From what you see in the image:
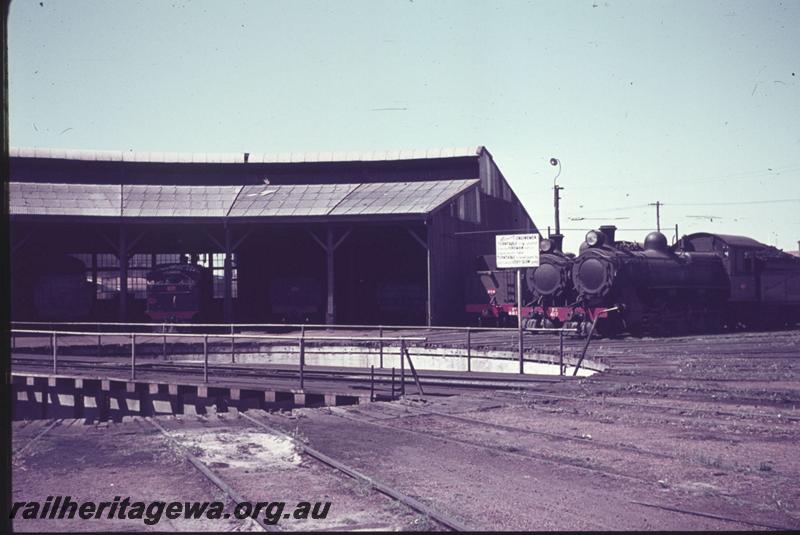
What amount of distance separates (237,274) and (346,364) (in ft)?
53.3

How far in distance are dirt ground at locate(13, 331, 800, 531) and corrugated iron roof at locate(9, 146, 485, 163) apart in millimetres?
25067

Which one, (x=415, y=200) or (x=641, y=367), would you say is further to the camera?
(x=415, y=200)

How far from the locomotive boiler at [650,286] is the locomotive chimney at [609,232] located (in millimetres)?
83

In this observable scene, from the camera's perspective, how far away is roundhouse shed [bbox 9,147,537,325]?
110 ft

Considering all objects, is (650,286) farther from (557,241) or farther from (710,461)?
(710,461)

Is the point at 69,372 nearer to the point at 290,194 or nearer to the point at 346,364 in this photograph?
the point at 346,364

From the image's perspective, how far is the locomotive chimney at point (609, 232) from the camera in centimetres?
2823

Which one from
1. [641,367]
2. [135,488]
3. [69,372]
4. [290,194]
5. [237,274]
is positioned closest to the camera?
[135,488]

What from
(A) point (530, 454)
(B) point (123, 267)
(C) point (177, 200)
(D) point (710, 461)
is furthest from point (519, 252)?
(C) point (177, 200)

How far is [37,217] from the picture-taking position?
102ft

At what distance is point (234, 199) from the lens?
35.7 metres

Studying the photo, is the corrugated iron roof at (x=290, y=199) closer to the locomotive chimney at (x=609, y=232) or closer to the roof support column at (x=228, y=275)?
the roof support column at (x=228, y=275)

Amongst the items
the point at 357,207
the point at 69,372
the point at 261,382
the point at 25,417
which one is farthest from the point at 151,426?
the point at 357,207

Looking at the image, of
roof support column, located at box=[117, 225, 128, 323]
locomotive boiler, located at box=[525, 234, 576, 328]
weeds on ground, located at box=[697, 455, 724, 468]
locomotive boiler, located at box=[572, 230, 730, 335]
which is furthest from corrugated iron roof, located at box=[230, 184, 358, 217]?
weeds on ground, located at box=[697, 455, 724, 468]
